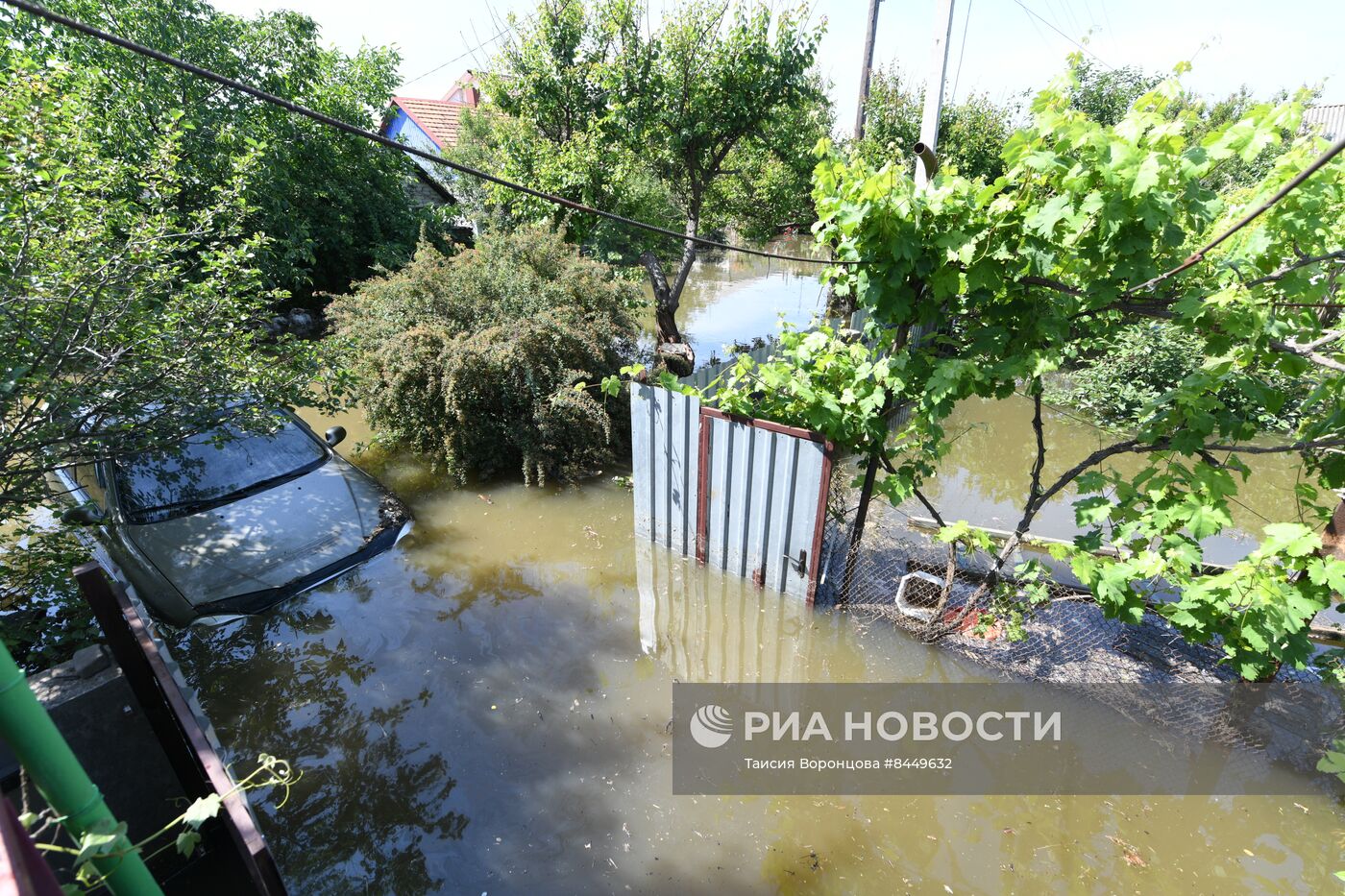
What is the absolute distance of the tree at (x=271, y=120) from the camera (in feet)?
27.8

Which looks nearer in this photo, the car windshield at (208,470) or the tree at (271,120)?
the car windshield at (208,470)

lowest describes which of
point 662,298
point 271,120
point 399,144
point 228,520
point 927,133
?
point 228,520

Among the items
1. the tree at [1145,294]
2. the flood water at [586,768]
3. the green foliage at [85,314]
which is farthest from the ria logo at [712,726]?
the green foliage at [85,314]

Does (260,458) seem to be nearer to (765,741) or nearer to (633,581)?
(633,581)

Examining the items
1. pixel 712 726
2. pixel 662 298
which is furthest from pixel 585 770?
pixel 662 298

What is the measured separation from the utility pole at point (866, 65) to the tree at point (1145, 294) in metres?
6.69

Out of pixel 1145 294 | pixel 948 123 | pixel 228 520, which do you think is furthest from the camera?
pixel 948 123

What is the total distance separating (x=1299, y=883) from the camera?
2.86 meters

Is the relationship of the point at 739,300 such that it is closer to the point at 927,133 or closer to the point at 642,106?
the point at 642,106

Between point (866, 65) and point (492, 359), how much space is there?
25.0ft

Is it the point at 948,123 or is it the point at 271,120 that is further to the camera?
the point at 948,123

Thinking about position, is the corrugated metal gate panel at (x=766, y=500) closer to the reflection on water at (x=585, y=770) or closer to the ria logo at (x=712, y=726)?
the reflection on water at (x=585, y=770)

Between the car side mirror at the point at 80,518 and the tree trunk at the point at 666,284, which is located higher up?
the tree trunk at the point at 666,284

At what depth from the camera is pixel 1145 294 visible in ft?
9.89
